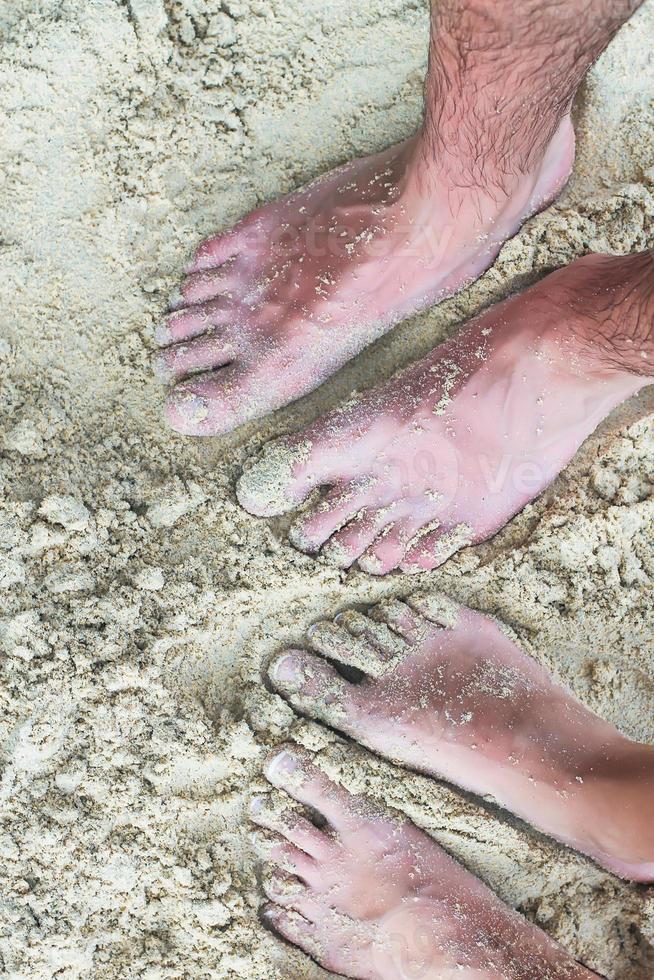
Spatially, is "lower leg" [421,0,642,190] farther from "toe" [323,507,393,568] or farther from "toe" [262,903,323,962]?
"toe" [262,903,323,962]

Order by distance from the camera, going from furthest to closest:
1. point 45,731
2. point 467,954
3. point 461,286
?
point 461,286 → point 467,954 → point 45,731

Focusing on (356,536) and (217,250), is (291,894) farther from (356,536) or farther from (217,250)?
(217,250)

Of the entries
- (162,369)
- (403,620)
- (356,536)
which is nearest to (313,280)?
(162,369)

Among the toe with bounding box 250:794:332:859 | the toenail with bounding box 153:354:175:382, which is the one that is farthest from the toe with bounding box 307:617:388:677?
the toenail with bounding box 153:354:175:382

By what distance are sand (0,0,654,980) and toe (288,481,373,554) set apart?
31 millimetres

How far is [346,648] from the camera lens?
1333mm

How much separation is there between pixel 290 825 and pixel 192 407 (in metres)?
0.66

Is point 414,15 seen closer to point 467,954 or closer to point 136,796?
point 136,796

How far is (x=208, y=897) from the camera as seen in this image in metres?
1.26

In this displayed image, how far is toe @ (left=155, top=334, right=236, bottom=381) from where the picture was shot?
4.43 ft

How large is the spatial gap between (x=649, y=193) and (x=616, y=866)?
1.13 meters

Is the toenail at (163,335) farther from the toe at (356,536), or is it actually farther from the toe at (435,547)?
the toe at (435,547)

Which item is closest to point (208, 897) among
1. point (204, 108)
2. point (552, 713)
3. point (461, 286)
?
point (552, 713)

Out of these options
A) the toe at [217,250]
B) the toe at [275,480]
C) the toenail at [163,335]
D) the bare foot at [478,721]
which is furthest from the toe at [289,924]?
the toe at [217,250]
